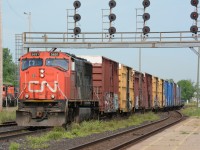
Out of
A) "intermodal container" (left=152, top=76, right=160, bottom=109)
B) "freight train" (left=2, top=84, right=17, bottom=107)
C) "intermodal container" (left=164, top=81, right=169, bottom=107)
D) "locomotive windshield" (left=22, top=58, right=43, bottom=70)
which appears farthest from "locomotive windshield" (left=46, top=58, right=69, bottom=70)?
"freight train" (left=2, top=84, right=17, bottom=107)

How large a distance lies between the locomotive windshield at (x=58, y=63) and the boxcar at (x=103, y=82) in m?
5.06

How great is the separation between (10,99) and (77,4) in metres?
28.2

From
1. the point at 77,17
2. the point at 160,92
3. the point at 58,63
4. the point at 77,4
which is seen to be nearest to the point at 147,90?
the point at 160,92

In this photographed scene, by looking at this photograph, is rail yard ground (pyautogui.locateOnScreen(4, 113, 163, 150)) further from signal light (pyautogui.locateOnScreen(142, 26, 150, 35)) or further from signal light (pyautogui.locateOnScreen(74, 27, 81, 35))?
signal light (pyautogui.locateOnScreen(74, 27, 81, 35))

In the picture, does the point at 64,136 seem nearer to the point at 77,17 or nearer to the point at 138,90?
the point at 77,17

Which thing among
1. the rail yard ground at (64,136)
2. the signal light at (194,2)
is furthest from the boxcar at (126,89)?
the signal light at (194,2)

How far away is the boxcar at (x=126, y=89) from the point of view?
98.7 ft

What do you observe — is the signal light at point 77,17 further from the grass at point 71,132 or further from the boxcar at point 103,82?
the grass at point 71,132

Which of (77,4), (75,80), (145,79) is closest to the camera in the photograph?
(75,80)

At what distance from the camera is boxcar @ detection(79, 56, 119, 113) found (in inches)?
995

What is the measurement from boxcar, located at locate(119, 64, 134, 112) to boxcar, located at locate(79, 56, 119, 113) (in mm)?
2359

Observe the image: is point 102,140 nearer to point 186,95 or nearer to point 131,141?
point 131,141

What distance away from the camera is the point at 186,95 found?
177000 millimetres

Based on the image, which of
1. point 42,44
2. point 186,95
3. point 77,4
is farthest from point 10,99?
point 186,95
